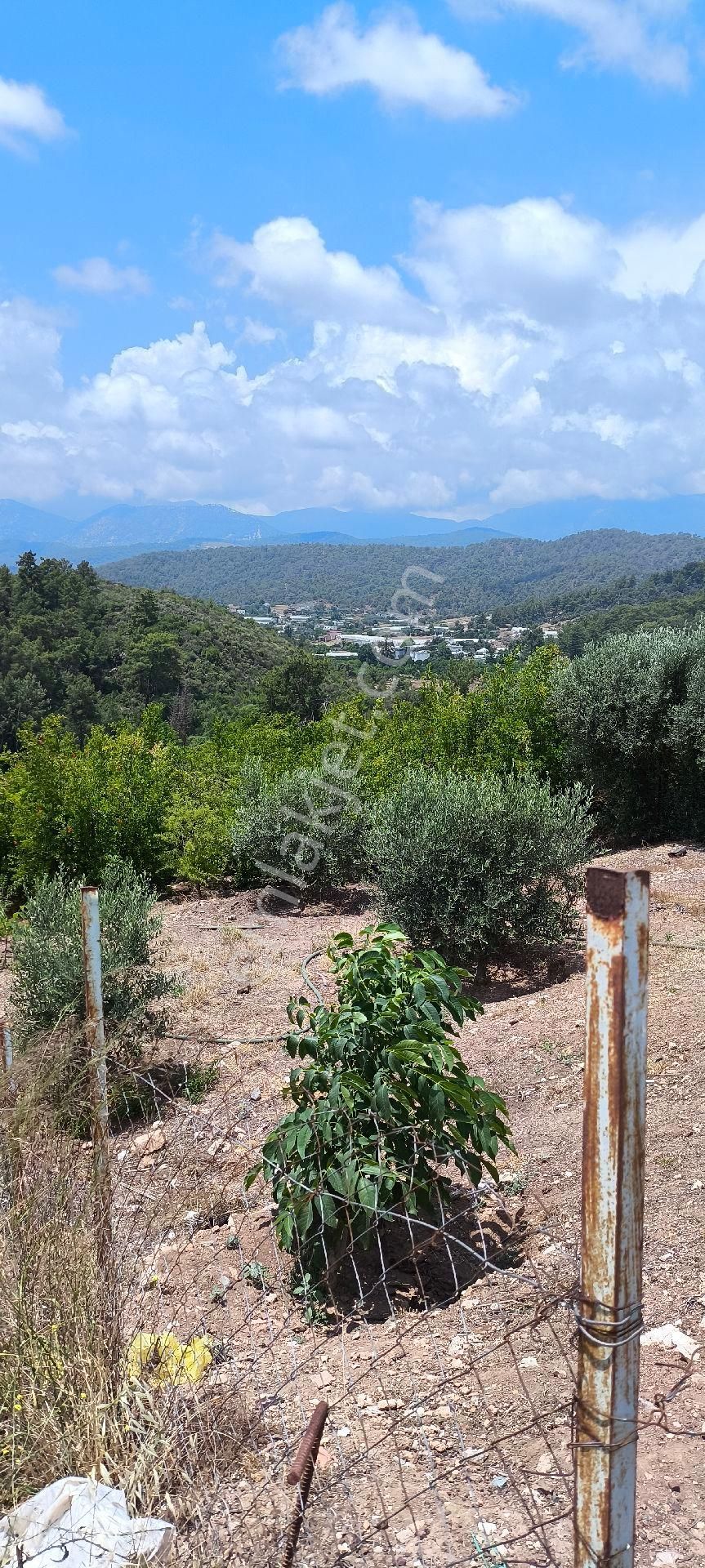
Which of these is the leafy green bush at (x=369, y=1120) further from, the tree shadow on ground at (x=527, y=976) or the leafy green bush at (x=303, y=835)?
the leafy green bush at (x=303, y=835)

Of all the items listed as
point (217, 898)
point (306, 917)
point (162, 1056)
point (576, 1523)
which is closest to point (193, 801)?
point (217, 898)

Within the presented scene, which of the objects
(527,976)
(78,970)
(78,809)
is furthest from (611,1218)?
(78,809)

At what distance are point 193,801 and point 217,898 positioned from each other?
47.8 inches

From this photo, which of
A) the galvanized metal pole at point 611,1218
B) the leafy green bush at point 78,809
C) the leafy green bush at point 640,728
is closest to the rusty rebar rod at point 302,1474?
the galvanized metal pole at point 611,1218

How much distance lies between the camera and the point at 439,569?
69250 mm

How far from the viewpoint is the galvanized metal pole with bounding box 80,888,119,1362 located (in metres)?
2.53

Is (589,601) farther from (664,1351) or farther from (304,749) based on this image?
(664,1351)

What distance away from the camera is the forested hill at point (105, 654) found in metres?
39.1

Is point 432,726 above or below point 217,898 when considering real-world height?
above

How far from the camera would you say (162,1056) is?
5.82 metres

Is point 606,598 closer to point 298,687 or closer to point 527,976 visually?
point 298,687

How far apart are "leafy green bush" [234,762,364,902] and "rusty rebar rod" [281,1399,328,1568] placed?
Result: 25.8 feet

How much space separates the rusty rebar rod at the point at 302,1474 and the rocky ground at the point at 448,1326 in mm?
109

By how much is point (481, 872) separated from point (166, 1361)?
487cm
